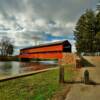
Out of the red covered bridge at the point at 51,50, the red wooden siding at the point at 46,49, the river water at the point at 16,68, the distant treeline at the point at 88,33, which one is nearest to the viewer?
the river water at the point at 16,68

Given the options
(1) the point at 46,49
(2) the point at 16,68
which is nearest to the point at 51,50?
(1) the point at 46,49

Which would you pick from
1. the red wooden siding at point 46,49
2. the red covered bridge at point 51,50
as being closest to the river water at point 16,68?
the red covered bridge at point 51,50

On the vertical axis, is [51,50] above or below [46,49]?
below

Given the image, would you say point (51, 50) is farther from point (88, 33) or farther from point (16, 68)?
point (16, 68)

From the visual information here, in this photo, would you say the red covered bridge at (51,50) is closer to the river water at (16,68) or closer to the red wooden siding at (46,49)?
the red wooden siding at (46,49)

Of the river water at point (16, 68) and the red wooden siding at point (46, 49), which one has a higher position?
the red wooden siding at point (46, 49)

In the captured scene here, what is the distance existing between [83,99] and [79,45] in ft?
186

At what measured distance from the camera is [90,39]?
6112 centimetres

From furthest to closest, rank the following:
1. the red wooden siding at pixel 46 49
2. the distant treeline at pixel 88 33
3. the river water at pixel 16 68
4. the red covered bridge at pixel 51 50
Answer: the distant treeline at pixel 88 33
the red wooden siding at pixel 46 49
the red covered bridge at pixel 51 50
the river water at pixel 16 68

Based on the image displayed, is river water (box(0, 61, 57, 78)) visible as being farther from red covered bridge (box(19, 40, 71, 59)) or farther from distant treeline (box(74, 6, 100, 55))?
distant treeline (box(74, 6, 100, 55))

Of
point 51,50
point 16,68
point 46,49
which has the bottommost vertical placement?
point 16,68

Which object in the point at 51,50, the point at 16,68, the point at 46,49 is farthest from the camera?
the point at 46,49

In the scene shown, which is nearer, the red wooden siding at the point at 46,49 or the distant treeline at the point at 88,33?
the red wooden siding at the point at 46,49

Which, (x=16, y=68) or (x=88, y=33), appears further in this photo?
(x=88, y=33)
